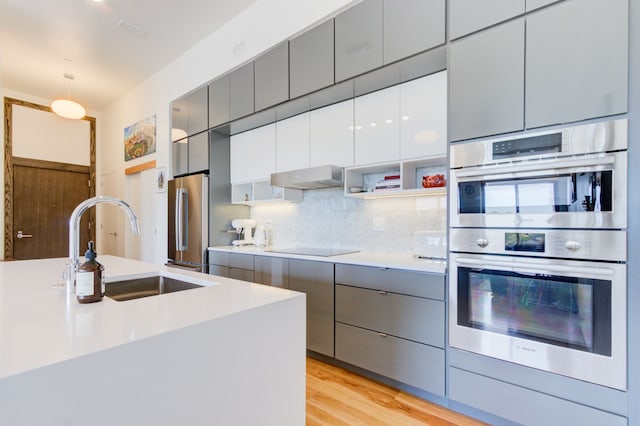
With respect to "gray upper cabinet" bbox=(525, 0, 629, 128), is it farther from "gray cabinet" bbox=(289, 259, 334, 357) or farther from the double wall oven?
"gray cabinet" bbox=(289, 259, 334, 357)

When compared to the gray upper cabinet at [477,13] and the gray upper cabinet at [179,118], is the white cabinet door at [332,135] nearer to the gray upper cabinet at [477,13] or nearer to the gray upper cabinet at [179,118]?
the gray upper cabinet at [477,13]

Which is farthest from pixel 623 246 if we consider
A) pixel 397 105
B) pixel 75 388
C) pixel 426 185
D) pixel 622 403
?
pixel 75 388

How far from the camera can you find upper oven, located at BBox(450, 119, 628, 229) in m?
1.41

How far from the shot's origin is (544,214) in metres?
1.57

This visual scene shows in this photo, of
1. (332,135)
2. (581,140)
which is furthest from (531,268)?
(332,135)

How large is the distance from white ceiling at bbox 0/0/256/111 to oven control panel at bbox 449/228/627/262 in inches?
→ 118

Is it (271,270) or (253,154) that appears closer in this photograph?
(271,270)

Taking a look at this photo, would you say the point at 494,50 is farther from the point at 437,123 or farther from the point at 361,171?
the point at 361,171

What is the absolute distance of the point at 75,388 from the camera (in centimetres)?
66

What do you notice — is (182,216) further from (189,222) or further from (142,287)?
(142,287)

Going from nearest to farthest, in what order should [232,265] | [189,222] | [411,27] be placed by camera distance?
1. [411,27]
2. [232,265]
3. [189,222]

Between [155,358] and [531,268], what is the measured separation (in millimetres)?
1720

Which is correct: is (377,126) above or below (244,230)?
above

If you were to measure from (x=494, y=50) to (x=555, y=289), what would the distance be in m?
1.33
